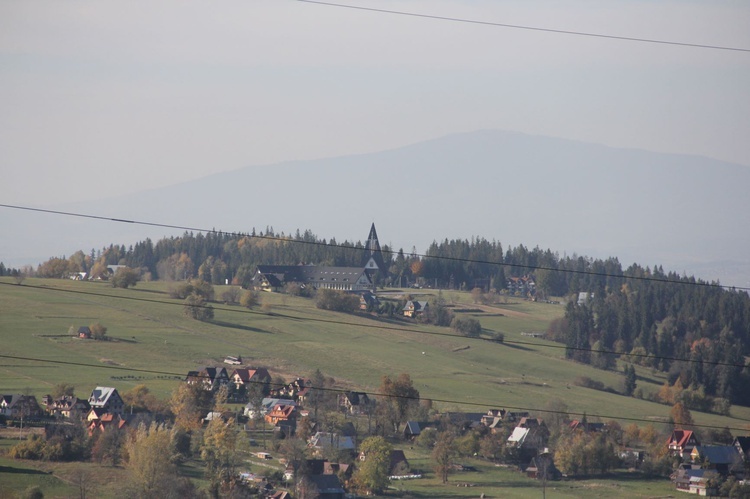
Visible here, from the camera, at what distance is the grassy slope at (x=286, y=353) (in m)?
69.2

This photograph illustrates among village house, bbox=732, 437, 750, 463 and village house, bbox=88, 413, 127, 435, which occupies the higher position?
village house, bbox=732, 437, 750, 463

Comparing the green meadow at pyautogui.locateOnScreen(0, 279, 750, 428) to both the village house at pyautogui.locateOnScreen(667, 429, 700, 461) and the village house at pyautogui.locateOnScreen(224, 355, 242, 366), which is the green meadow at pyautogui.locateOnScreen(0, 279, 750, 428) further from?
the village house at pyautogui.locateOnScreen(667, 429, 700, 461)

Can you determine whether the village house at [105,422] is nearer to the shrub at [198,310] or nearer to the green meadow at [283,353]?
the green meadow at [283,353]

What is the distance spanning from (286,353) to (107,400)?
79.1ft

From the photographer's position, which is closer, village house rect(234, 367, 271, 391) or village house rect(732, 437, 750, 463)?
village house rect(732, 437, 750, 463)

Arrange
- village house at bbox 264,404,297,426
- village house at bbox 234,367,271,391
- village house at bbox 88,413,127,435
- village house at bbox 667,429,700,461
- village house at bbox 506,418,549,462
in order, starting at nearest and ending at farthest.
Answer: village house at bbox 88,413,127,435, village house at bbox 506,418,549,462, village house at bbox 667,429,700,461, village house at bbox 264,404,297,426, village house at bbox 234,367,271,391

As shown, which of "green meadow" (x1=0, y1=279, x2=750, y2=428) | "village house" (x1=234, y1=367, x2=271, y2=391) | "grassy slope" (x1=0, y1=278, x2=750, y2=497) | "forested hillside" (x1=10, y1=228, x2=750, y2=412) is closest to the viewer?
"village house" (x1=234, y1=367, x2=271, y2=391)

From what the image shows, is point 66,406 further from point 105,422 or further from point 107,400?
point 105,422

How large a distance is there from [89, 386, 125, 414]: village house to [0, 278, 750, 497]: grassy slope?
11.5 ft

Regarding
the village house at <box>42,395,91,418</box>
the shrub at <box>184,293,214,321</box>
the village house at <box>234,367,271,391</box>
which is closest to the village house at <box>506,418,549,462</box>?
the village house at <box>234,367,271,391</box>

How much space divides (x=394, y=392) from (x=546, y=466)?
13.0 meters

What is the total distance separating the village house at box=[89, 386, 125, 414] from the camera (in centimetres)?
5666

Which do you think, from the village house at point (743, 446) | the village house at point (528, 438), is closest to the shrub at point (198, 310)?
the village house at point (528, 438)

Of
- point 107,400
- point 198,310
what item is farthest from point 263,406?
point 198,310
